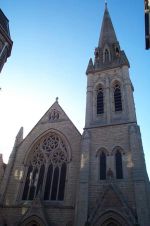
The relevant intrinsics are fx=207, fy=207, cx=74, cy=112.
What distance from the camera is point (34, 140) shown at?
20.7 m

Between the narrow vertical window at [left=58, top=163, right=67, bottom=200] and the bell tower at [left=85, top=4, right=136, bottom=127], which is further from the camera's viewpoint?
the bell tower at [left=85, top=4, right=136, bottom=127]

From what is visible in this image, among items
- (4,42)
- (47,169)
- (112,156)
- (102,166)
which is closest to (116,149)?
(112,156)

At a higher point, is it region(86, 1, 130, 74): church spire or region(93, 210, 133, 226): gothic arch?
region(86, 1, 130, 74): church spire

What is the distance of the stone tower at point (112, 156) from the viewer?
13.9 meters

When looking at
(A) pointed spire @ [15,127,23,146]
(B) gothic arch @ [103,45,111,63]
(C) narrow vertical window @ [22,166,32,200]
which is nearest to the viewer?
(C) narrow vertical window @ [22,166,32,200]

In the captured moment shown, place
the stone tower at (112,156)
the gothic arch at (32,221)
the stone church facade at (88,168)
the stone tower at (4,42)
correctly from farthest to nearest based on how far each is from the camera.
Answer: the gothic arch at (32,221)
the stone church facade at (88,168)
the stone tower at (112,156)
the stone tower at (4,42)

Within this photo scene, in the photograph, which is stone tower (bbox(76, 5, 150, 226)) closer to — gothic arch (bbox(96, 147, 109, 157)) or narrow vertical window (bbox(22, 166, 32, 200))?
gothic arch (bbox(96, 147, 109, 157))

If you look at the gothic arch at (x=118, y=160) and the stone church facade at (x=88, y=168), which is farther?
the gothic arch at (x=118, y=160)

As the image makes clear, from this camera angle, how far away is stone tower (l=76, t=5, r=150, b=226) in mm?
13898

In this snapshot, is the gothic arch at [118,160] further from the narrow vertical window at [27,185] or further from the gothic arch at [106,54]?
the gothic arch at [106,54]

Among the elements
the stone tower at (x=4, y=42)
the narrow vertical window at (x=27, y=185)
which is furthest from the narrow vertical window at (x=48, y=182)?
the stone tower at (x=4, y=42)

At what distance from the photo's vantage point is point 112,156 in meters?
16.8

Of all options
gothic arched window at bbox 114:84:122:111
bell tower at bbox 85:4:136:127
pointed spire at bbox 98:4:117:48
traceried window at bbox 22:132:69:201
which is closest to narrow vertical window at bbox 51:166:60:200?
traceried window at bbox 22:132:69:201

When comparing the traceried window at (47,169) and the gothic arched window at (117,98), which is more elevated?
the gothic arched window at (117,98)
